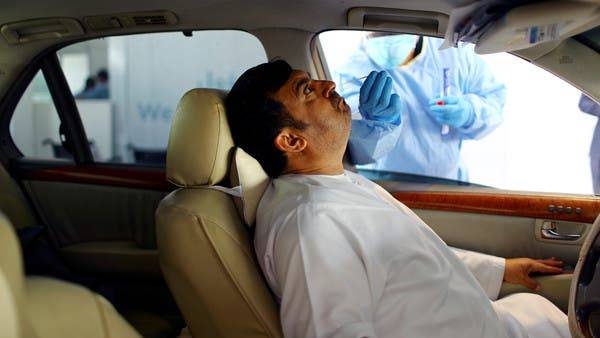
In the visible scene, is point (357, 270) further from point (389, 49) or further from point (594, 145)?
point (594, 145)

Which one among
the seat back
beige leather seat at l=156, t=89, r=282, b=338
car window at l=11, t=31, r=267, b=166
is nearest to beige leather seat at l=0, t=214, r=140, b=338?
the seat back

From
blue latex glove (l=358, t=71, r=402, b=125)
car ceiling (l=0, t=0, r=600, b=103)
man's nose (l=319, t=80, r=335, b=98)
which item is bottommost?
blue latex glove (l=358, t=71, r=402, b=125)

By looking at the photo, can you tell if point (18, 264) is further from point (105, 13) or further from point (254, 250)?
point (105, 13)

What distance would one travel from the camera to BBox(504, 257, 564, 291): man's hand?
1895 millimetres

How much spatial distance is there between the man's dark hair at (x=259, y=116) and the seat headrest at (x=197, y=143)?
2.6 inches

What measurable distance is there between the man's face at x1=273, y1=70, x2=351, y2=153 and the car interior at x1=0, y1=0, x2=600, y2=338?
19cm

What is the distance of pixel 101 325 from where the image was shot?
79cm

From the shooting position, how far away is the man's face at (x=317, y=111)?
67.1 inches

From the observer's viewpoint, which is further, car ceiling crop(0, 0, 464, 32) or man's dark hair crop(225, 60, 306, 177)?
car ceiling crop(0, 0, 464, 32)

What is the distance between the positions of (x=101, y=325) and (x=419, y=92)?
2025 mm

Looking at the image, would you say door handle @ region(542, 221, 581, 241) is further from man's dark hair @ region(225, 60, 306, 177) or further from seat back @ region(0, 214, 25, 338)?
seat back @ region(0, 214, 25, 338)

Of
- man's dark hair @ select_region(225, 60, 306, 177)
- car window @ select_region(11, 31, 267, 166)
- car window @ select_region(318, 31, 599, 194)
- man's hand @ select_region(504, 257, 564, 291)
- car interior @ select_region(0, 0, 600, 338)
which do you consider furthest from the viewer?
Result: car window @ select_region(11, 31, 267, 166)

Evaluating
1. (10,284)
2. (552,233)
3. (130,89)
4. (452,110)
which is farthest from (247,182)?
(130,89)

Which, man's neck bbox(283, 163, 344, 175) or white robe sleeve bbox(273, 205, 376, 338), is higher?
man's neck bbox(283, 163, 344, 175)
